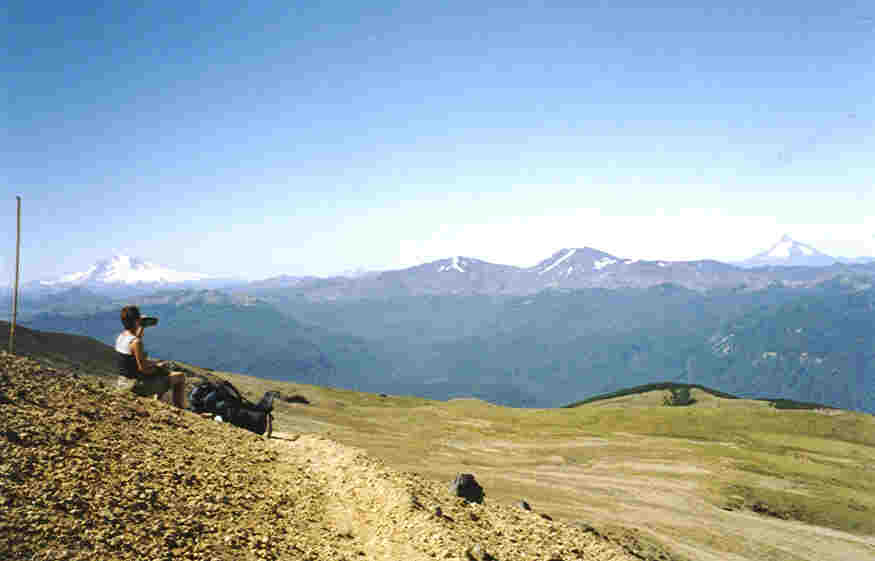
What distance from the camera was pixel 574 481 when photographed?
45875 mm

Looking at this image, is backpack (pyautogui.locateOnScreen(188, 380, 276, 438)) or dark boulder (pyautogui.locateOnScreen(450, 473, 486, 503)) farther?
backpack (pyautogui.locateOnScreen(188, 380, 276, 438))

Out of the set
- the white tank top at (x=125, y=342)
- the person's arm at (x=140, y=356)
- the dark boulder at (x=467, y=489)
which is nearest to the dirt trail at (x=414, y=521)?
the dark boulder at (x=467, y=489)

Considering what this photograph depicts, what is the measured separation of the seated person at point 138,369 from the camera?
60.5ft

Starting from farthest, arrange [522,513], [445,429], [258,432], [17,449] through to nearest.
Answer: [445,429] < [258,432] < [522,513] < [17,449]

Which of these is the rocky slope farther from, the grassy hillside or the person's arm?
the grassy hillside

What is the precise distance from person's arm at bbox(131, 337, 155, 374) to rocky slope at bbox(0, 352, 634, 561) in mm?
1132

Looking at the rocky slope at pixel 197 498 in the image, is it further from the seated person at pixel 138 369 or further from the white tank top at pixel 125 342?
the white tank top at pixel 125 342

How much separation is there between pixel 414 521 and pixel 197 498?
20.9 ft

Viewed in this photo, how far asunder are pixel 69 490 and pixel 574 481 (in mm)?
41421

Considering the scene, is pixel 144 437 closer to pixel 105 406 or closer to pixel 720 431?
pixel 105 406

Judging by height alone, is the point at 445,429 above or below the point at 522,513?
below

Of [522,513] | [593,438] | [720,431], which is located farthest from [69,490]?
[720,431]

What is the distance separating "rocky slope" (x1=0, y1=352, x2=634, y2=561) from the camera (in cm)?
1145

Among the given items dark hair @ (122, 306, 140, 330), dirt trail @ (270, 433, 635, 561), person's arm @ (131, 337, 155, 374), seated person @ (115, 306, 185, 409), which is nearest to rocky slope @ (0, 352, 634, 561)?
dirt trail @ (270, 433, 635, 561)
